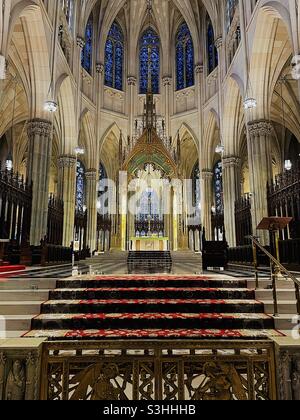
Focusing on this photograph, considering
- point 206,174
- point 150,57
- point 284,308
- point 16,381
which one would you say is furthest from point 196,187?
point 16,381

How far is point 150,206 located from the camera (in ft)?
67.3

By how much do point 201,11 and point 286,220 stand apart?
21.0m

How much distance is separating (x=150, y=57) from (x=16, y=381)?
25326mm

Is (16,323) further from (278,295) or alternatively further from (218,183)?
(218,183)

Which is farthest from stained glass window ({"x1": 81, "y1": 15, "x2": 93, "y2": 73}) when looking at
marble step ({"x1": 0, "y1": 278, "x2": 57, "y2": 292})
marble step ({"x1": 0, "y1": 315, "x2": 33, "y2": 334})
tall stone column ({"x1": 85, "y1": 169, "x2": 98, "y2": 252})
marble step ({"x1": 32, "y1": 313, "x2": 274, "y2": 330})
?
marble step ({"x1": 32, "y1": 313, "x2": 274, "y2": 330})

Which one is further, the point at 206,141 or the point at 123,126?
the point at 123,126

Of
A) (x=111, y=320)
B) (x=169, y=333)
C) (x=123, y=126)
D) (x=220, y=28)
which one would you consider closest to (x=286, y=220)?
(x=169, y=333)

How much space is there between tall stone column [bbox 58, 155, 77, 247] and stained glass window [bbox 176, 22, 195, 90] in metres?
11.2

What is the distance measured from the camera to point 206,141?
66.4 ft

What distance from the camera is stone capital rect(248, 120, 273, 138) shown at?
12070mm

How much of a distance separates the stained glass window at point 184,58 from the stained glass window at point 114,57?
14.9 ft

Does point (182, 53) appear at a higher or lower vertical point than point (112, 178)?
higher

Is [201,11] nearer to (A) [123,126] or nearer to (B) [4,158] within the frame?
(A) [123,126]

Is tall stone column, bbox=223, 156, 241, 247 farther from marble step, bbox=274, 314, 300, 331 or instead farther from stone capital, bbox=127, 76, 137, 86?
marble step, bbox=274, 314, 300, 331
